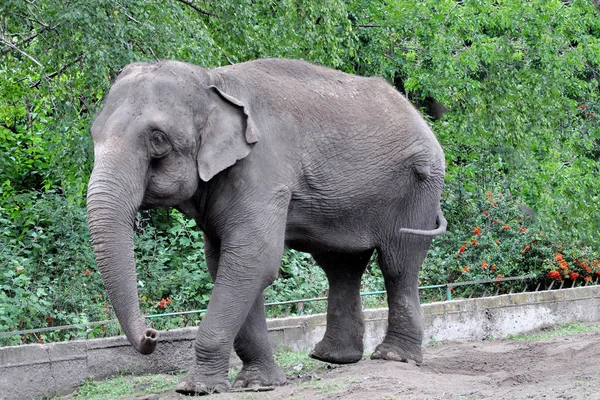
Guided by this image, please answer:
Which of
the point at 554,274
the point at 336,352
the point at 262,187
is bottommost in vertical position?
the point at 554,274

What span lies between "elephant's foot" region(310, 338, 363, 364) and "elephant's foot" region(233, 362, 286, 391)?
3.37 feet

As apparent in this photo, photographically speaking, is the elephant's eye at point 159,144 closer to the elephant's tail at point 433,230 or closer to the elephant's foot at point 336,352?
the elephant's tail at point 433,230

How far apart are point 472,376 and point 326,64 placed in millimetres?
6659

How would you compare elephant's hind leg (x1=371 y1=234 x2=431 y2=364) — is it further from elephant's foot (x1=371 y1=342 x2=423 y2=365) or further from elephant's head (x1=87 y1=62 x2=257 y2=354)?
elephant's head (x1=87 y1=62 x2=257 y2=354)

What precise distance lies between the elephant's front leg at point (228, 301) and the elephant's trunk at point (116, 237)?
77 cm

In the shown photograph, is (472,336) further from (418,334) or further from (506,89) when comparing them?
(506,89)

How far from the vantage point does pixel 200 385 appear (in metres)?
7.80

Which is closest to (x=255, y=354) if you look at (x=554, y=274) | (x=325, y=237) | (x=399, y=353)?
(x=325, y=237)

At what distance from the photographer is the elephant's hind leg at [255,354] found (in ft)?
27.8

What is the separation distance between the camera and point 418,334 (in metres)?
9.70

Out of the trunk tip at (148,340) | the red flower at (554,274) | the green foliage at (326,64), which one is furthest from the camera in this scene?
the red flower at (554,274)

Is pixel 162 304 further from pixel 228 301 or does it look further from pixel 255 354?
pixel 228 301

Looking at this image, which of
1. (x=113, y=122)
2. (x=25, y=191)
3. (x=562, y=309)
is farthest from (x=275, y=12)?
(x=113, y=122)

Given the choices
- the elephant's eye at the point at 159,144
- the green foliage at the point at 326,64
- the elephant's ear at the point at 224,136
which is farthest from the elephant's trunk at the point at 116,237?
the green foliage at the point at 326,64
